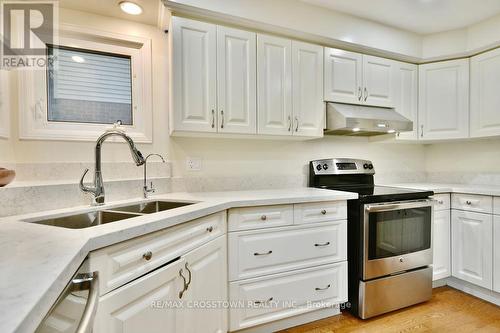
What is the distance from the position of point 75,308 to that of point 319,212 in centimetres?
151

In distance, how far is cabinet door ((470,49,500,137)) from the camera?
7.41 feet

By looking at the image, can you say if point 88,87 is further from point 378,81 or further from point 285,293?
point 378,81

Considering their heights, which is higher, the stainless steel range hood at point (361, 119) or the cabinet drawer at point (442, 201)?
the stainless steel range hood at point (361, 119)

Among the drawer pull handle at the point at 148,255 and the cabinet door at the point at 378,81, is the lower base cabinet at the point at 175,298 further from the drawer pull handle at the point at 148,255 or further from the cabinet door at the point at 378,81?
the cabinet door at the point at 378,81

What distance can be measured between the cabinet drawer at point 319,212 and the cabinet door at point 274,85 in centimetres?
62

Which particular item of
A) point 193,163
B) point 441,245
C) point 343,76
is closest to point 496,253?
point 441,245

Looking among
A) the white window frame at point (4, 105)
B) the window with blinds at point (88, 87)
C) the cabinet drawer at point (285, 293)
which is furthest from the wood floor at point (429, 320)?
the white window frame at point (4, 105)

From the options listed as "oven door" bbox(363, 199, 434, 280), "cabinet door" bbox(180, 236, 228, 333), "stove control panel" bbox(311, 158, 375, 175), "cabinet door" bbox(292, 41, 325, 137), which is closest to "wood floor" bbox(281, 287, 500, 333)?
"oven door" bbox(363, 199, 434, 280)

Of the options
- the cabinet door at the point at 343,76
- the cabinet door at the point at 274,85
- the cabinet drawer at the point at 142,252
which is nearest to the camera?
the cabinet drawer at the point at 142,252

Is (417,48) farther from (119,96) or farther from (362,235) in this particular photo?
(119,96)

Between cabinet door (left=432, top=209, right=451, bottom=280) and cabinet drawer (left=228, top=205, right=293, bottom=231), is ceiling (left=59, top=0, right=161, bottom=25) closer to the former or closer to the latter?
cabinet drawer (left=228, top=205, right=293, bottom=231)

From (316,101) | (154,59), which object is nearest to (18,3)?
(154,59)

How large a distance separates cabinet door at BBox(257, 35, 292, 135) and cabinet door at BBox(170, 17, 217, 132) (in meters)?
0.37

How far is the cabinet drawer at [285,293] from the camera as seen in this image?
1.62 m
